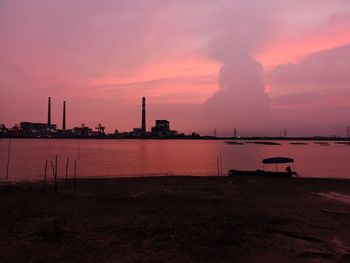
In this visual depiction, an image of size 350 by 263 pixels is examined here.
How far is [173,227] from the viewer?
15.3 metres

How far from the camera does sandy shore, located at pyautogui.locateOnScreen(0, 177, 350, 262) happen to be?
38.3 feet

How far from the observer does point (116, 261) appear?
35.8 feet

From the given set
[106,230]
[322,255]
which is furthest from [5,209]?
[322,255]

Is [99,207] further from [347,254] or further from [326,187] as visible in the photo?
[326,187]

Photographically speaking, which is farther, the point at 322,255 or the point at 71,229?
the point at 71,229

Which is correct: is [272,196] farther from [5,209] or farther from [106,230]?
[5,209]

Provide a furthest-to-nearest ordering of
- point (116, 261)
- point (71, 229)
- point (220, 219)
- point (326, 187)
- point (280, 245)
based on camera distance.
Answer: point (326, 187) → point (220, 219) → point (71, 229) → point (280, 245) → point (116, 261)

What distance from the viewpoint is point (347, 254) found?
1191 cm

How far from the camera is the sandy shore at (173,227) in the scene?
38.3ft

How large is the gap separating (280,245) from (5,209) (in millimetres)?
14783

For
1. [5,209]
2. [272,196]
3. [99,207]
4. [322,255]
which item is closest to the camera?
[322,255]

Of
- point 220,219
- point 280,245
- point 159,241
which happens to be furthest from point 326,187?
point 159,241

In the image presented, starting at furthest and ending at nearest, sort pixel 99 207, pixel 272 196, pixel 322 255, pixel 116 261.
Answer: pixel 272 196
pixel 99 207
pixel 322 255
pixel 116 261

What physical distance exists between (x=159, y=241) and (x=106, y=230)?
9.59 feet
